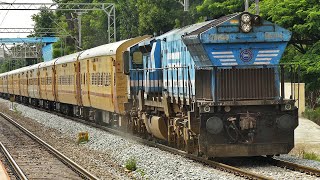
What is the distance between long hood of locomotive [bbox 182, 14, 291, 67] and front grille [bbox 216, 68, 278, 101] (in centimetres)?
21

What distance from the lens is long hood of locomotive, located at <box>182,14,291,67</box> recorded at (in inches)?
514

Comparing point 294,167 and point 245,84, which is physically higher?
point 245,84

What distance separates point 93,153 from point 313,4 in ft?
42.6

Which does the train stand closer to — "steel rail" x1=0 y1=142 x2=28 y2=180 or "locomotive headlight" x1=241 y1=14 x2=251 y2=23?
"locomotive headlight" x1=241 y1=14 x2=251 y2=23

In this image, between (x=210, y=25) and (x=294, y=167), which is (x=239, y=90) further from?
(x=294, y=167)

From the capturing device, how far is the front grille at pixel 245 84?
1310 centimetres

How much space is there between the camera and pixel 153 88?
17.2m

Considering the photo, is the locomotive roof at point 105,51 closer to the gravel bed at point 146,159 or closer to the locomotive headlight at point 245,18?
the gravel bed at point 146,159

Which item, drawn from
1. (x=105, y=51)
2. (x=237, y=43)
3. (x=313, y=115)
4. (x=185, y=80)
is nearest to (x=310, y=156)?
(x=185, y=80)

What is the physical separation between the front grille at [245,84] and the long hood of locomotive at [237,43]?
21cm

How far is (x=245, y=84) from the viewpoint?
43.3ft

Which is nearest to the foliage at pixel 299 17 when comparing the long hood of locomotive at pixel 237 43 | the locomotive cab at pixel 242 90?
the long hood of locomotive at pixel 237 43

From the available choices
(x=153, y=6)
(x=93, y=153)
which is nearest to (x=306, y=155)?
(x=93, y=153)

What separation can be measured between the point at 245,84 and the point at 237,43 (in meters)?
0.92
